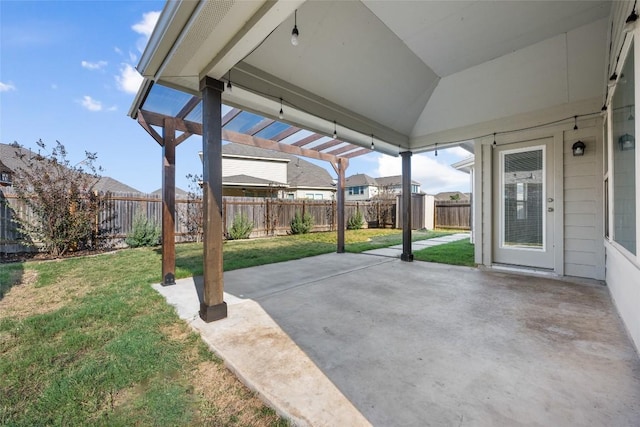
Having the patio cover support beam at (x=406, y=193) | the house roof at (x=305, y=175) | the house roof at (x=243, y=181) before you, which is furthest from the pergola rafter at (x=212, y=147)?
the house roof at (x=305, y=175)

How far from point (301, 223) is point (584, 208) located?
915cm

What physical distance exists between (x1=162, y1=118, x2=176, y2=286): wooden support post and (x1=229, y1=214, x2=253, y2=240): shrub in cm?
593

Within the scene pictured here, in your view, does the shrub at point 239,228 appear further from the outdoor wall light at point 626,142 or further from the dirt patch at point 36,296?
the outdoor wall light at point 626,142

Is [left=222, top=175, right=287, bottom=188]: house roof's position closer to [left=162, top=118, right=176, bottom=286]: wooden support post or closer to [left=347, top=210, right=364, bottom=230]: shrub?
[left=347, top=210, right=364, bottom=230]: shrub

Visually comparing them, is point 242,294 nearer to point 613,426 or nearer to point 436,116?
point 613,426

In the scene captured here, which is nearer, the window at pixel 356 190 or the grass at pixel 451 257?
the grass at pixel 451 257

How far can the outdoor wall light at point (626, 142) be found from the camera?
2088 millimetres

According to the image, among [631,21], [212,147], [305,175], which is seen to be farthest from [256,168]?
[631,21]

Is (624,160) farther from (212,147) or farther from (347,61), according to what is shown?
Result: (212,147)

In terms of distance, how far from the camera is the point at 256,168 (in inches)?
648

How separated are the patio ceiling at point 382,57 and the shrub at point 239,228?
6.20m

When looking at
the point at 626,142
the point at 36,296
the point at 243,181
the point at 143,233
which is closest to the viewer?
the point at 626,142

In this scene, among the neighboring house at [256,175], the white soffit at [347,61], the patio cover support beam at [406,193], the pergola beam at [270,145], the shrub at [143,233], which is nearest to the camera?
the white soffit at [347,61]

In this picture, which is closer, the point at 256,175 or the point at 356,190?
the point at 256,175
